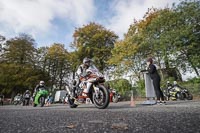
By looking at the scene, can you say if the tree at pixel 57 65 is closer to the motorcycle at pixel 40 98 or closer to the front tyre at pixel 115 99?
the front tyre at pixel 115 99

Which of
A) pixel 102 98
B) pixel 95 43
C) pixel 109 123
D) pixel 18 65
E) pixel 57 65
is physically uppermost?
pixel 95 43

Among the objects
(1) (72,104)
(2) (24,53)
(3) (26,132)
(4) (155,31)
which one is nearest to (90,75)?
(1) (72,104)

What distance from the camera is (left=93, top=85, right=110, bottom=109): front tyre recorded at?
799 centimetres

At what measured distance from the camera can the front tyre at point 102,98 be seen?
799 centimetres

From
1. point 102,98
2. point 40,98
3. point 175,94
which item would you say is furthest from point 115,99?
point 102,98

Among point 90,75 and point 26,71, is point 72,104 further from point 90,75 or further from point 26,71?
point 26,71

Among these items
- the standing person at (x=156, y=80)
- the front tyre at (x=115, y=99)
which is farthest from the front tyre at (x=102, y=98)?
the front tyre at (x=115, y=99)

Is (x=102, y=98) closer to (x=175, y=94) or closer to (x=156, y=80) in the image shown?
(x=156, y=80)

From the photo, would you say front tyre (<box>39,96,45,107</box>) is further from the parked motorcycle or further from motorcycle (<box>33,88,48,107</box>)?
the parked motorcycle

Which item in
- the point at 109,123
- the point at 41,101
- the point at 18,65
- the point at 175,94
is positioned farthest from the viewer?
the point at 18,65

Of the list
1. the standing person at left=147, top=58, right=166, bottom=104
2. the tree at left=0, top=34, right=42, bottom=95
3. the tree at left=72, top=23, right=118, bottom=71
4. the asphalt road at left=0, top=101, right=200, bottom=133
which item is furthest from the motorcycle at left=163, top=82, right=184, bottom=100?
the tree at left=0, top=34, right=42, bottom=95

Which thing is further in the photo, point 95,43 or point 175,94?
point 95,43

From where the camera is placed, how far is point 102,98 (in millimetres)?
8211

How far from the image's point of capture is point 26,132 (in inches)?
123
